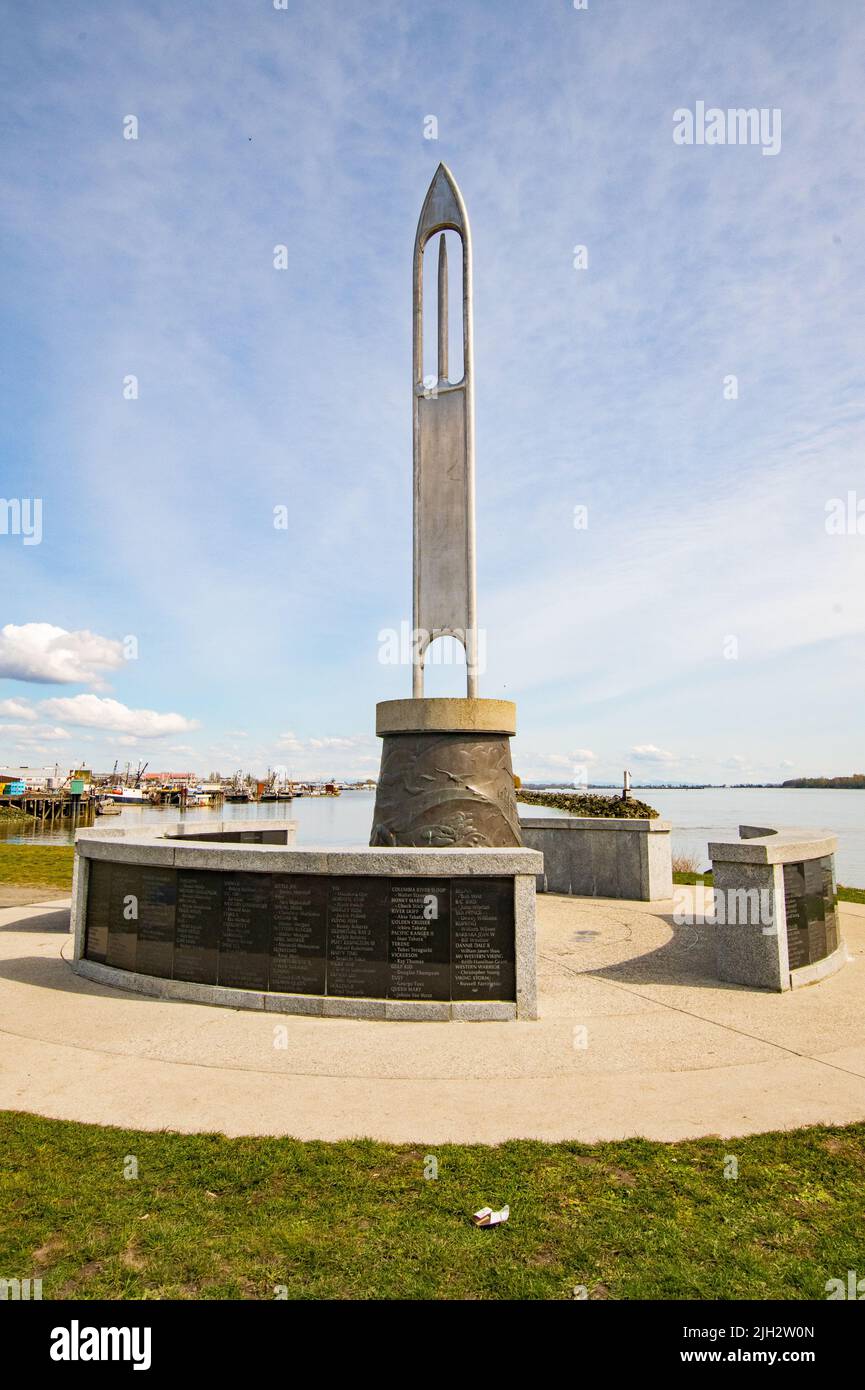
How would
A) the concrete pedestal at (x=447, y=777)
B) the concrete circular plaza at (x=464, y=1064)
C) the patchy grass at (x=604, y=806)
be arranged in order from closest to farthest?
the concrete circular plaza at (x=464, y=1064) → the concrete pedestal at (x=447, y=777) → the patchy grass at (x=604, y=806)

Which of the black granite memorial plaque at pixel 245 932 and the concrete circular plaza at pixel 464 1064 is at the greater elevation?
the black granite memorial plaque at pixel 245 932

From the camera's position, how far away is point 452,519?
1464 centimetres

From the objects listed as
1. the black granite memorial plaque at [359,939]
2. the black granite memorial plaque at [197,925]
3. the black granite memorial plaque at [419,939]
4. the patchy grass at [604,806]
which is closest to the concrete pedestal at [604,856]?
the patchy grass at [604,806]

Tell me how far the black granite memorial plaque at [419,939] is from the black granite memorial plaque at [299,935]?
77 centimetres

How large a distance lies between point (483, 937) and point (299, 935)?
6.40 ft

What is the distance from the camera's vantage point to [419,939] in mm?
8180

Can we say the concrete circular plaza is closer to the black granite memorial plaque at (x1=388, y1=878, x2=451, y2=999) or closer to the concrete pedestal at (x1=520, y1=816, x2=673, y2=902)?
the black granite memorial plaque at (x1=388, y1=878, x2=451, y2=999)

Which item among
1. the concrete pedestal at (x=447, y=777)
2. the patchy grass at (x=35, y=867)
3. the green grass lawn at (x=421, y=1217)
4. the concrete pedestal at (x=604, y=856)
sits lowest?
the patchy grass at (x=35, y=867)

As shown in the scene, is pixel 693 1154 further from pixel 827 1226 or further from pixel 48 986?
pixel 48 986

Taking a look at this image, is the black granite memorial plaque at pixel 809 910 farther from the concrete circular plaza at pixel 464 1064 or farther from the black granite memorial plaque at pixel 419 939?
the black granite memorial plaque at pixel 419 939

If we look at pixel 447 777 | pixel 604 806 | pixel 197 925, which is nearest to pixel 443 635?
pixel 447 777

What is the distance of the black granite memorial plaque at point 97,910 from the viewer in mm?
9859
